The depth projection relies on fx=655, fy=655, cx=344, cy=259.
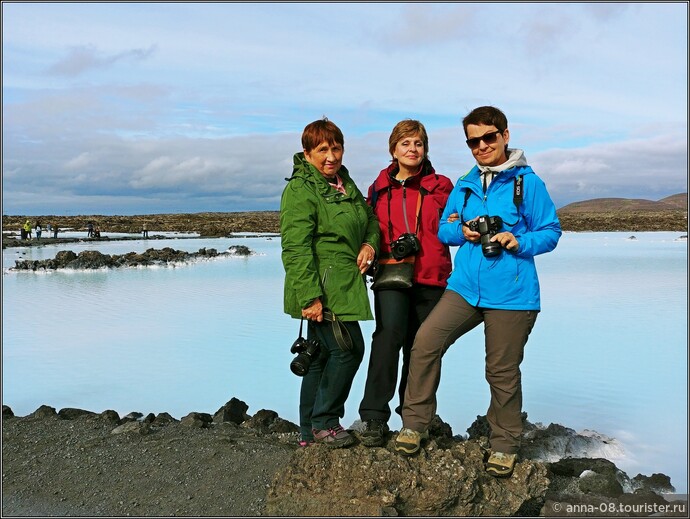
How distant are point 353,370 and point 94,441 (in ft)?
7.59

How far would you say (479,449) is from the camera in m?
3.76

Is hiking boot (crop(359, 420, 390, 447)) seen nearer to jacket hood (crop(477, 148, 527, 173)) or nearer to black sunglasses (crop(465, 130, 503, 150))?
jacket hood (crop(477, 148, 527, 173))

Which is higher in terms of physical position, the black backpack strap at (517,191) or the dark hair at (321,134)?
the dark hair at (321,134)

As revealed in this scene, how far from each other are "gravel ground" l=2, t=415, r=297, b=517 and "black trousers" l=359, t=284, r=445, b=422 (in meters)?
0.84

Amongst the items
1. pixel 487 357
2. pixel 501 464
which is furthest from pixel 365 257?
pixel 501 464

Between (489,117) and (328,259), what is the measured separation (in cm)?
113

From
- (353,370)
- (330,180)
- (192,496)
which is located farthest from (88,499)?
(330,180)

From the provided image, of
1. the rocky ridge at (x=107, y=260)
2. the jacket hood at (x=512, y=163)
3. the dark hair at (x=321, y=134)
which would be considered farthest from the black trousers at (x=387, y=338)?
the rocky ridge at (x=107, y=260)

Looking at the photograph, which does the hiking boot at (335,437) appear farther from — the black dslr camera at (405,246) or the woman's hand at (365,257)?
the black dslr camera at (405,246)

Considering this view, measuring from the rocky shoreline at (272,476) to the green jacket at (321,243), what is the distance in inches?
34.4

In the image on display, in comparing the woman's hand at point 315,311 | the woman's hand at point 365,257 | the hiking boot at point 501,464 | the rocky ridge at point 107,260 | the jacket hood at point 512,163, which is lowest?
the hiking boot at point 501,464

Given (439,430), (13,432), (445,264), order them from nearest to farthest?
(445,264)
(439,430)
(13,432)

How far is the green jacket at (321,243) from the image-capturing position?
3.42 meters

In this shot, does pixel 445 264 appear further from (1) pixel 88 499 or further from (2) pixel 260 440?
(1) pixel 88 499
